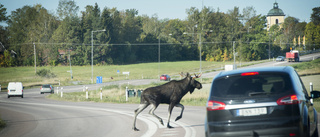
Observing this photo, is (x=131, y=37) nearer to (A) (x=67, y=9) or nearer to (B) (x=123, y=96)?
(A) (x=67, y=9)

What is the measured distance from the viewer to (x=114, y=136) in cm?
1077

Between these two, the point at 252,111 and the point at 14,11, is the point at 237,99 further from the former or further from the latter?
the point at 14,11

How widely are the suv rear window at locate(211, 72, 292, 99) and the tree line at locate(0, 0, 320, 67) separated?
85.6 meters

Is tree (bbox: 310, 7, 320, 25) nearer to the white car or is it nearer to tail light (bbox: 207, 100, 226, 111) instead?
the white car

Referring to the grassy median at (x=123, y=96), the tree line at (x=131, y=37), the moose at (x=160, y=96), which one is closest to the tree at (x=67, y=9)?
the tree line at (x=131, y=37)

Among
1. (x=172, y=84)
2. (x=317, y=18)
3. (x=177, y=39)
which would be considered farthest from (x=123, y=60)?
(x=172, y=84)

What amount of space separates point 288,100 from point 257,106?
53 centimetres

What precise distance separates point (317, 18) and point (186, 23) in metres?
43.6

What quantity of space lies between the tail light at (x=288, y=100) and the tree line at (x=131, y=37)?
85964 millimetres

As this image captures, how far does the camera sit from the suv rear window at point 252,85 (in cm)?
662

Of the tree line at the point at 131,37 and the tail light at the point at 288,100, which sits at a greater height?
the tree line at the point at 131,37

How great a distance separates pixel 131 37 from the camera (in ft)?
400

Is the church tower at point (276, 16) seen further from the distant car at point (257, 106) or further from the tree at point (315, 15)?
the distant car at point (257, 106)

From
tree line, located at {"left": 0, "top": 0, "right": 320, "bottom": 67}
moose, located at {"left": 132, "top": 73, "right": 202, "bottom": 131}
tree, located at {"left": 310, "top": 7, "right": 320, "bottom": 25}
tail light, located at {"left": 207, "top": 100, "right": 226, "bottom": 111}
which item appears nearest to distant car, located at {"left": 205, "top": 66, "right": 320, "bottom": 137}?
tail light, located at {"left": 207, "top": 100, "right": 226, "bottom": 111}
